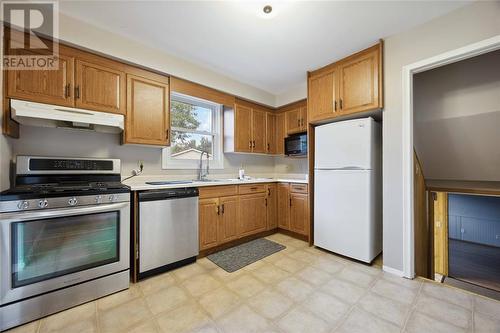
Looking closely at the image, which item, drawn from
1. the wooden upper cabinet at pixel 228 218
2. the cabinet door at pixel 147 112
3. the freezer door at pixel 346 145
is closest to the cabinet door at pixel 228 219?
the wooden upper cabinet at pixel 228 218

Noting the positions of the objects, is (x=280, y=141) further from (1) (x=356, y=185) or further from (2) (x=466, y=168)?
(2) (x=466, y=168)

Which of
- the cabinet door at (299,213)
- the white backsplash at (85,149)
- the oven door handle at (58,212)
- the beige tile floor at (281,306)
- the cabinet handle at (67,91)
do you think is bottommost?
the beige tile floor at (281,306)

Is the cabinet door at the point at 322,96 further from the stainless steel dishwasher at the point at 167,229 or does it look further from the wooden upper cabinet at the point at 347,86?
the stainless steel dishwasher at the point at 167,229

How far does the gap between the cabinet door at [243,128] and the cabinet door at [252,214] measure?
2.80 ft

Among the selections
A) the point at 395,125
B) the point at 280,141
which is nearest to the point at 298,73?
the point at 280,141

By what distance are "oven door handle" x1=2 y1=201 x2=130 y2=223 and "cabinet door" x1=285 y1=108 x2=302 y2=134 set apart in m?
2.82

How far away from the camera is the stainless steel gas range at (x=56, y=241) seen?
1417 mm

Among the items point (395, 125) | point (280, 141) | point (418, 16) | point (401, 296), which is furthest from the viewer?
point (280, 141)

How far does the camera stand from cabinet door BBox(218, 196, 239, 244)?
271 cm

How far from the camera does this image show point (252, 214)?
309 cm

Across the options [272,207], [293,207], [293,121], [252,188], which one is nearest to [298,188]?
[293,207]

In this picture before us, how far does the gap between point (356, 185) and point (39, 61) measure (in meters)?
3.48

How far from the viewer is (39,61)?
6.04 feet

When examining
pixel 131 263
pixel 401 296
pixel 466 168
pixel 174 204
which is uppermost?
pixel 466 168
